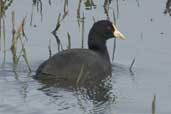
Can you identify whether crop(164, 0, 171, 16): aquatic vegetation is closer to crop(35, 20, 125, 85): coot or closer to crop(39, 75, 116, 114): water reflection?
crop(35, 20, 125, 85): coot

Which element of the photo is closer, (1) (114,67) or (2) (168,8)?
(1) (114,67)

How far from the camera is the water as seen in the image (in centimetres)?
954

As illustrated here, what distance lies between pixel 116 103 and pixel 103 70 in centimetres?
145

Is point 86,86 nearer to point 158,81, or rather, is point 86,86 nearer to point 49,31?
point 158,81

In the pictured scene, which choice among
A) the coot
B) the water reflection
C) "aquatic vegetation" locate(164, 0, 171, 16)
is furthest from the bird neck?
"aquatic vegetation" locate(164, 0, 171, 16)

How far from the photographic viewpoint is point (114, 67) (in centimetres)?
1175

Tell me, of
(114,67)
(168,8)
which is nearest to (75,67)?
(114,67)

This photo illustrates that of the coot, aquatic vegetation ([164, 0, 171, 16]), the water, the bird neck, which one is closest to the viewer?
the water

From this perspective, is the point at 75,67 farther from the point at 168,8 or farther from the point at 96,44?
the point at 168,8

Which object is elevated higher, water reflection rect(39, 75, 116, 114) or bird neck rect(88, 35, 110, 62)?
bird neck rect(88, 35, 110, 62)

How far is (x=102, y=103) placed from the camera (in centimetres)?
995

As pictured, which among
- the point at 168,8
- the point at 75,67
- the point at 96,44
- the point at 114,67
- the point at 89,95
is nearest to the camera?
the point at 89,95

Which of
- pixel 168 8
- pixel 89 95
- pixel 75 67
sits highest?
pixel 168 8

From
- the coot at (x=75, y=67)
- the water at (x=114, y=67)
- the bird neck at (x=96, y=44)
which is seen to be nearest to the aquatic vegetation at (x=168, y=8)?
the water at (x=114, y=67)
